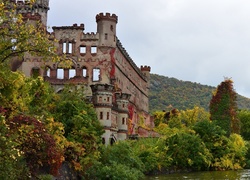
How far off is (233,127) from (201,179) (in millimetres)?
24660

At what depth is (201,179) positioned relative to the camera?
Result: 102ft

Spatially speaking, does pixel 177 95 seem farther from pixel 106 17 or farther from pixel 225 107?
pixel 106 17

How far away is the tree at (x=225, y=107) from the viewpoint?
5141 centimetres

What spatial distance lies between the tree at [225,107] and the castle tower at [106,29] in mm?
15511

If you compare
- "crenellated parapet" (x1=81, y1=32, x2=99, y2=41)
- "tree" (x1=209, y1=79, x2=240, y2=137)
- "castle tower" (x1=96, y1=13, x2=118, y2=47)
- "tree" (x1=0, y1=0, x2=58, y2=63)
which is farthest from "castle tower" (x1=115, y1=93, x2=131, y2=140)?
"tree" (x1=0, y1=0, x2=58, y2=63)

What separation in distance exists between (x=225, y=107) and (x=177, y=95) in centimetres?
6676

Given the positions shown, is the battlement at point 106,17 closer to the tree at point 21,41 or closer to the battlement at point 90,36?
the battlement at point 90,36

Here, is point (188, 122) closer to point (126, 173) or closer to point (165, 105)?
point (165, 105)

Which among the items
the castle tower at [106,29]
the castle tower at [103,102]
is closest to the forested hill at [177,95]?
the castle tower at [106,29]

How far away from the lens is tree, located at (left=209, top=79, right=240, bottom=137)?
51406 millimetres

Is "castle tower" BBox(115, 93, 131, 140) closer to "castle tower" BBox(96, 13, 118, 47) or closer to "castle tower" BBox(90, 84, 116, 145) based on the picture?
"castle tower" BBox(90, 84, 116, 145)

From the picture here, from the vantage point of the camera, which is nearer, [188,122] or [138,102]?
[138,102]

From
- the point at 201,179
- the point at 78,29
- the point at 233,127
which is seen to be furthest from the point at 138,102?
the point at 201,179

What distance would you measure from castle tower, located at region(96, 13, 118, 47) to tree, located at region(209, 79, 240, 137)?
50.9 ft
